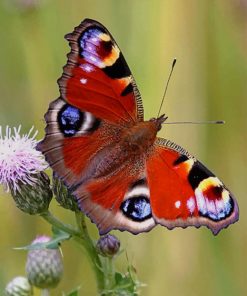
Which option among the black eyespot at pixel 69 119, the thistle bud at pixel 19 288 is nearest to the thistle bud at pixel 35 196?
the black eyespot at pixel 69 119

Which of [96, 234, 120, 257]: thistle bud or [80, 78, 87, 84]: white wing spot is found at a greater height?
[80, 78, 87, 84]: white wing spot

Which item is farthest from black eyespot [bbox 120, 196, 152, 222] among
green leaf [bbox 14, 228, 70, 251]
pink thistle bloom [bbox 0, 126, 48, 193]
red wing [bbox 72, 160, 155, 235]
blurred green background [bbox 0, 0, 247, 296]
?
blurred green background [bbox 0, 0, 247, 296]

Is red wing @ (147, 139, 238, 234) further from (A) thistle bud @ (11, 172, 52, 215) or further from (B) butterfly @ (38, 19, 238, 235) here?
(A) thistle bud @ (11, 172, 52, 215)

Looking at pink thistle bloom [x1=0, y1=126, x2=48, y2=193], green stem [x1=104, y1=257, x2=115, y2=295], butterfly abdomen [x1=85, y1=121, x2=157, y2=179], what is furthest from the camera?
Result: pink thistle bloom [x1=0, y1=126, x2=48, y2=193]

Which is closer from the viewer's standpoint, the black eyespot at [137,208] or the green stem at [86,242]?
the black eyespot at [137,208]

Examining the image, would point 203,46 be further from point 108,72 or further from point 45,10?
point 108,72

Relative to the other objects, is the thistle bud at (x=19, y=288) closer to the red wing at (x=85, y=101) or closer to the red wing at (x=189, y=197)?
the red wing at (x=85, y=101)

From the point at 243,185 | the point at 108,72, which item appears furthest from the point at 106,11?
the point at 108,72
